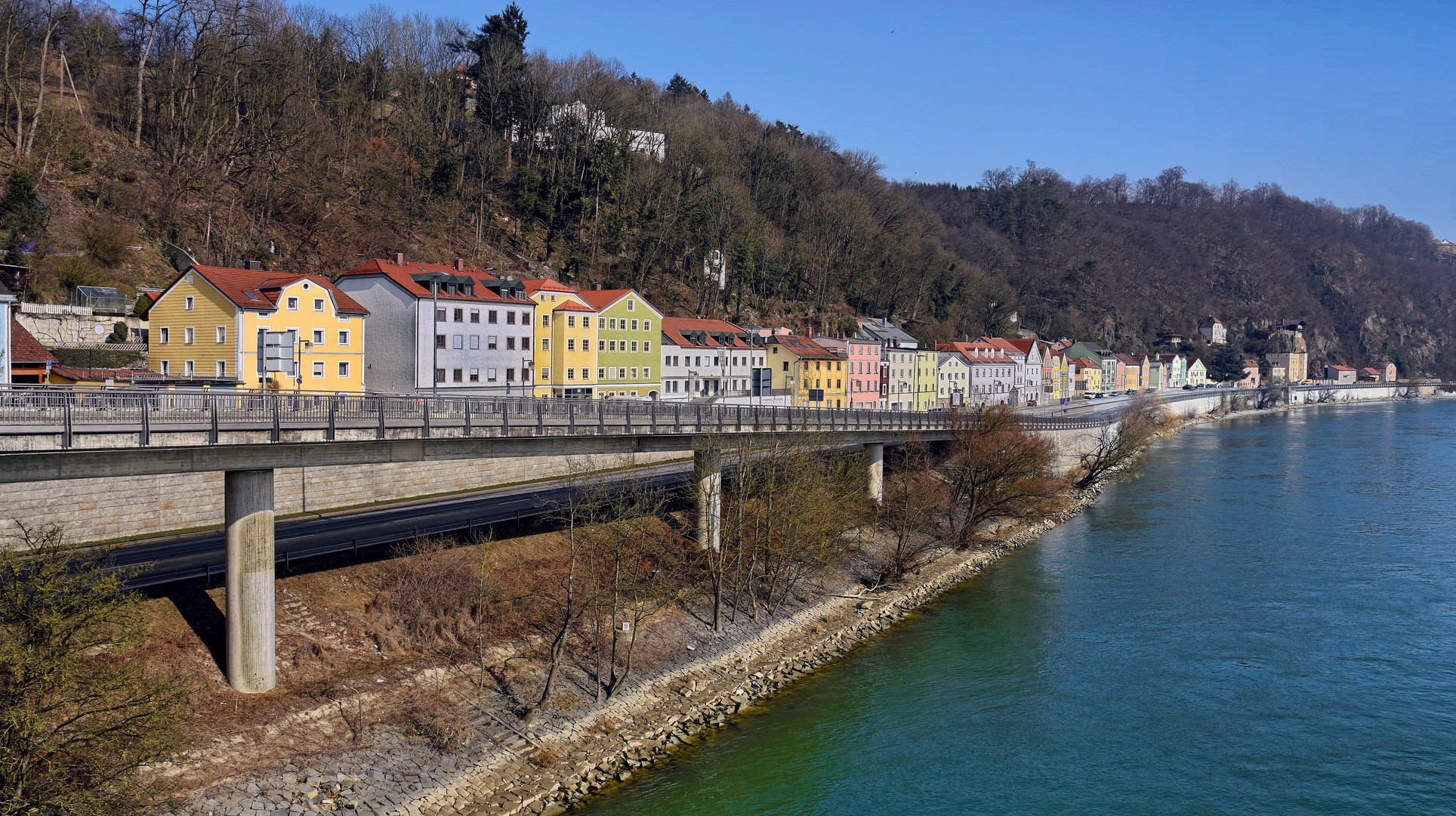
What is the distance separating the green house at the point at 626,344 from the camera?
60188 mm

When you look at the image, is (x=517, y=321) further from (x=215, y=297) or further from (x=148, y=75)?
(x=148, y=75)

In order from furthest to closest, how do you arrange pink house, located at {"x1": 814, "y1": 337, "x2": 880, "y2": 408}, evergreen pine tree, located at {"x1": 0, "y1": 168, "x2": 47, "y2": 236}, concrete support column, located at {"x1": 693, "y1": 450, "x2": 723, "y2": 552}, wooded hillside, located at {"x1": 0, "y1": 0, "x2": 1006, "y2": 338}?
pink house, located at {"x1": 814, "y1": 337, "x2": 880, "y2": 408} < wooded hillside, located at {"x1": 0, "y1": 0, "x2": 1006, "y2": 338} < evergreen pine tree, located at {"x1": 0, "y1": 168, "x2": 47, "y2": 236} < concrete support column, located at {"x1": 693, "y1": 450, "x2": 723, "y2": 552}

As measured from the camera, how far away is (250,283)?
43.5m

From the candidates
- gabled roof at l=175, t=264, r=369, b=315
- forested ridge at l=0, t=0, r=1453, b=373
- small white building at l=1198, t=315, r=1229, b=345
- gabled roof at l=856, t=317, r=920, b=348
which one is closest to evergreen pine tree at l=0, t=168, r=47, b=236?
forested ridge at l=0, t=0, r=1453, b=373

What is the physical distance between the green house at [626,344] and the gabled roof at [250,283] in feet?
60.1

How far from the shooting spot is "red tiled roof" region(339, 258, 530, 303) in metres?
49.7

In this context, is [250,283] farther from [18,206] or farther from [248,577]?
[248,577]

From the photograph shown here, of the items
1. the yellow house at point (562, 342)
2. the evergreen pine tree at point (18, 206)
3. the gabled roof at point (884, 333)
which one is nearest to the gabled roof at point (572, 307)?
the yellow house at point (562, 342)

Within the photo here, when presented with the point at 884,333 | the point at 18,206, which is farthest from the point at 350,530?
the point at 884,333

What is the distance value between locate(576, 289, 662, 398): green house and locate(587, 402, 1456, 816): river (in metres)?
28.9

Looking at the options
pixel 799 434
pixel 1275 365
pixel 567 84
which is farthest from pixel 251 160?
pixel 1275 365

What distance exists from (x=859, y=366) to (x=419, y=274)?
42316 mm

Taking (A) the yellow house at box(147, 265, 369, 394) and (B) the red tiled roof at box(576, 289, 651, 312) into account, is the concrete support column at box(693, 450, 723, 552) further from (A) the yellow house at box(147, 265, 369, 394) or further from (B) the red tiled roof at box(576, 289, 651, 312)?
(B) the red tiled roof at box(576, 289, 651, 312)

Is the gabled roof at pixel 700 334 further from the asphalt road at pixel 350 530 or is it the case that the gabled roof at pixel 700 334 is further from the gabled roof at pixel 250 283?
the asphalt road at pixel 350 530
